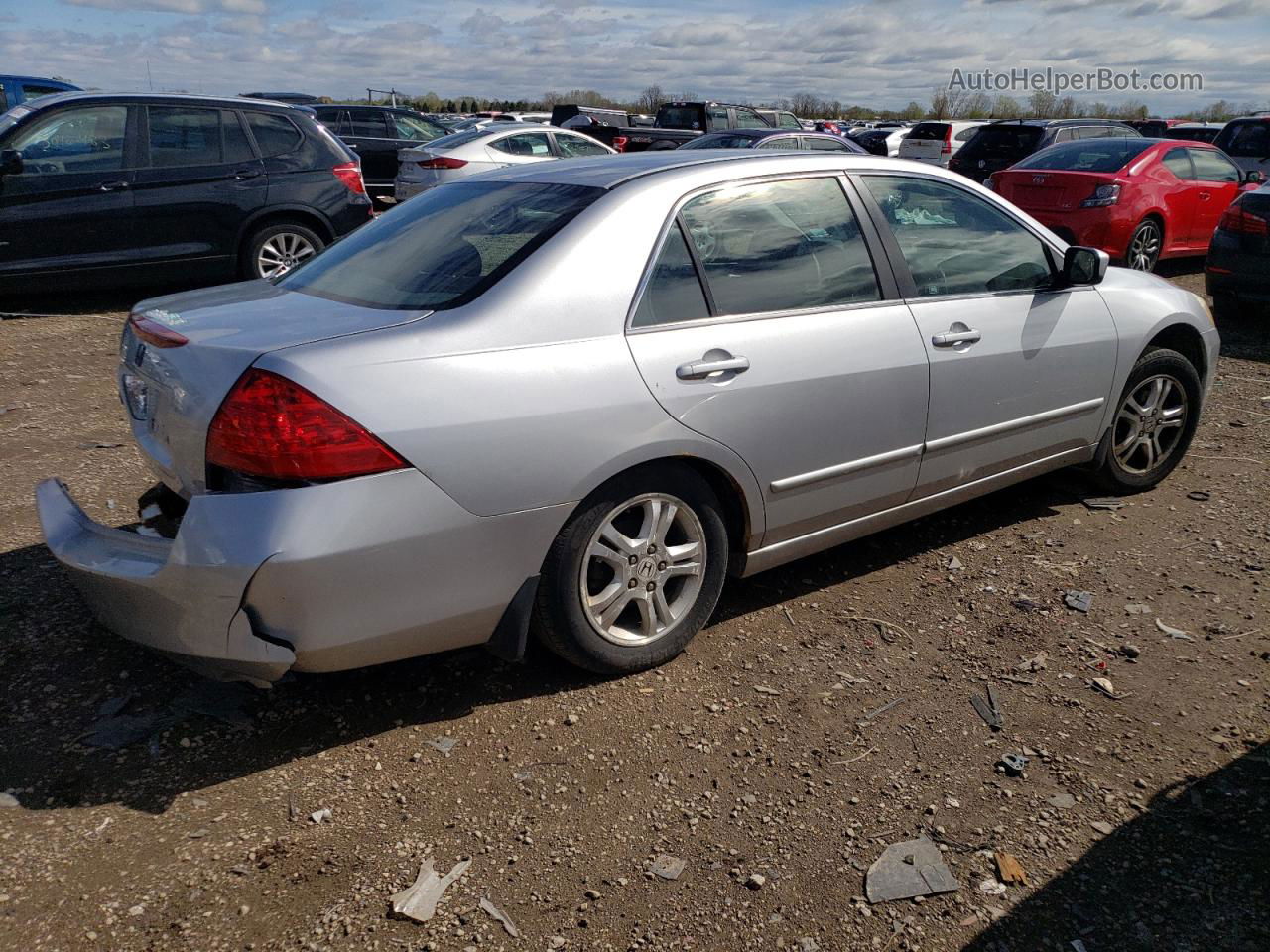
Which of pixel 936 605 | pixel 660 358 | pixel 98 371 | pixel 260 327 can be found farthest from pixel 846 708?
pixel 98 371

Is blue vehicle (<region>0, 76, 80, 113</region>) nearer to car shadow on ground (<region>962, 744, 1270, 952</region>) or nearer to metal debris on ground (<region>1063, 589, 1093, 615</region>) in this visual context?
metal debris on ground (<region>1063, 589, 1093, 615</region>)

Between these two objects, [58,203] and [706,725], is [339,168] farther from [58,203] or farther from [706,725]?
[706,725]

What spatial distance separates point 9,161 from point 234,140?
1773 mm

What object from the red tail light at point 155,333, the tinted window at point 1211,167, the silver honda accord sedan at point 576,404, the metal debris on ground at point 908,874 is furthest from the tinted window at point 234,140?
the tinted window at point 1211,167

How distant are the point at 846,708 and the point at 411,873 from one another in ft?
4.70

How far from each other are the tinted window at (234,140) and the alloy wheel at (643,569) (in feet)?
24.1

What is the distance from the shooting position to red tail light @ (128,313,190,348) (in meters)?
2.97

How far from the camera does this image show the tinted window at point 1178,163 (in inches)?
444

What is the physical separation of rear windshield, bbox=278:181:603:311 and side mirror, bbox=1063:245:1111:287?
86.1 inches

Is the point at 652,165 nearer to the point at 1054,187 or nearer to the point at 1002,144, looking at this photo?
the point at 1054,187

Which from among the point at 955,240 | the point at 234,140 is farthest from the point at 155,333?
the point at 234,140

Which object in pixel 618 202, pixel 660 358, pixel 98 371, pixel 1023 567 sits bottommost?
pixel 1023 567

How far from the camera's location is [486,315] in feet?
9.65

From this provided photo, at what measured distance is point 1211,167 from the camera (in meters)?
12.0
